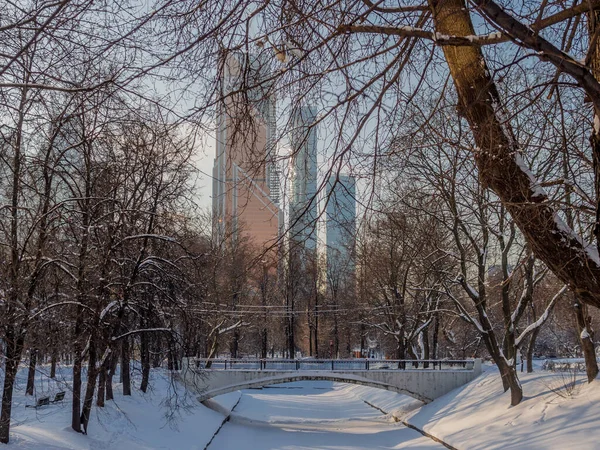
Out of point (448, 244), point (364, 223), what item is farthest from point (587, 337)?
point (364, 223)

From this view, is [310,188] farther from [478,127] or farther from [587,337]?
[587,337]

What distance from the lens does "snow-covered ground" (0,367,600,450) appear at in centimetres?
1338

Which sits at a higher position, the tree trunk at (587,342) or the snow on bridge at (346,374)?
the tree trunk at (587,342)

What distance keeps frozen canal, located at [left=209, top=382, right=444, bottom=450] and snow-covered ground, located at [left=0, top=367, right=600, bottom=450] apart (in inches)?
1.5

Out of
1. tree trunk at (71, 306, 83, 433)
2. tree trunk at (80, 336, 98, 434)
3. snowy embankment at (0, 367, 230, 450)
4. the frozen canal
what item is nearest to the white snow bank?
the frozen canal

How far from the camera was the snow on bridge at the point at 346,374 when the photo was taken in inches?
1033

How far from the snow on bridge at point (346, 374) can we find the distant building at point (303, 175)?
2088 centimetres

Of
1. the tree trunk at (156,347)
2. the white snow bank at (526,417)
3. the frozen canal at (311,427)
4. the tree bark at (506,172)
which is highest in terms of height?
the tree bark at (506,172)

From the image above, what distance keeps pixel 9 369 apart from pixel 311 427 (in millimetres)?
16756

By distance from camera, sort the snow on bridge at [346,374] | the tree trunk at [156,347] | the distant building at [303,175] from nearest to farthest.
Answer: the distant building at [303,175] < the tree trunk at [156,347] < the snow on bridge at [346,374]

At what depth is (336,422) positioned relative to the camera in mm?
26359

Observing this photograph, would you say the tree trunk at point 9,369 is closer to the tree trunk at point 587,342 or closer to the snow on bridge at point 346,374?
the tree trunk at point 587,342

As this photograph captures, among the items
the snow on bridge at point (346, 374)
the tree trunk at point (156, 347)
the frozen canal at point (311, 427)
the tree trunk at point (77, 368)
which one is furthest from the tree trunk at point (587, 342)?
the tree trunk at point (77, 368)

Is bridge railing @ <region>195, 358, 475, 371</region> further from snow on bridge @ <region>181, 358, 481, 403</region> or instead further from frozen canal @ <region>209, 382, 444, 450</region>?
frozen canal @ <region>209, 382, 444, 450</region>
